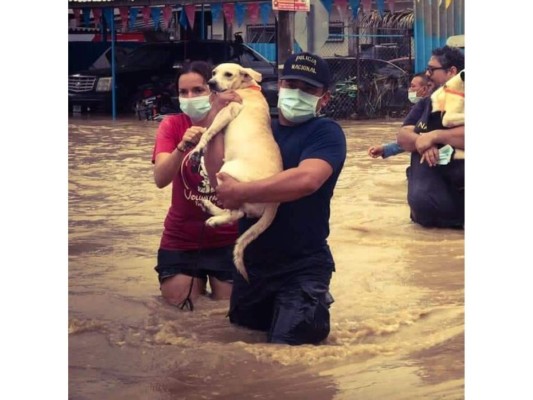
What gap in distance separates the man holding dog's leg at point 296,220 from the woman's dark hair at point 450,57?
0.29m

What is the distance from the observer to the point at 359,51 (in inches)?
165

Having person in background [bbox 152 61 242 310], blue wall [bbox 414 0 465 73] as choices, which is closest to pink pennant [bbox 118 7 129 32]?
person in background [bbox 152 61 242 310]

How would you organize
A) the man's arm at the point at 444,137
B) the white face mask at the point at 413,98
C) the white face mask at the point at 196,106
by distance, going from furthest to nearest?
the white face mask at the point at 413,98, the white face mask at the point at 196,106, the man's arm at the point at 444,137

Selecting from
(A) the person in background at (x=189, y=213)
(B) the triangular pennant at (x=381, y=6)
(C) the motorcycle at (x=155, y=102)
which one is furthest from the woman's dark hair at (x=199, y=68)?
(B) the triangular pennant at (x=381, y=6)

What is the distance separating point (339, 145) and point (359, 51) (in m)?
0.45

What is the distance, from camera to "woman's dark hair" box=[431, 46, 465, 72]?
3.42m

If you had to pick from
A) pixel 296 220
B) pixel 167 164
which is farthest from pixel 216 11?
pixel 296 220

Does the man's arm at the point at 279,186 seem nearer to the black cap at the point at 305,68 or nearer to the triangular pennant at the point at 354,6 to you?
the black cap at the point at 305,68

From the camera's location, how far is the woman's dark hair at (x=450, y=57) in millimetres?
3422

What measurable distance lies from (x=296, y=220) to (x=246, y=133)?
A: 274 mm
